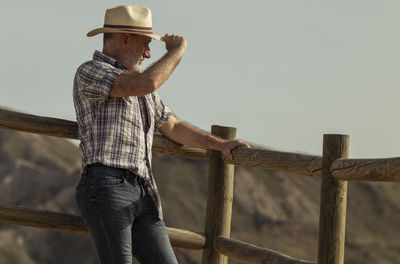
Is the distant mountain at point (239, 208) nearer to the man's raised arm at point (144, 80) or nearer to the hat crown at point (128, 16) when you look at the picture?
the hat crown at point (128, 16)

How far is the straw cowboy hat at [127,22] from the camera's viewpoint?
3.47 m

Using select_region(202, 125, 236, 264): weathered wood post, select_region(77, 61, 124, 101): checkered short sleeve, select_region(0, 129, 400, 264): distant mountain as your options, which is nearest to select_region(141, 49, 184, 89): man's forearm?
select_region(77, 61, 124, 101): checkered short sleeve

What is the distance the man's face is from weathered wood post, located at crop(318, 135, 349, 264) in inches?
44.3

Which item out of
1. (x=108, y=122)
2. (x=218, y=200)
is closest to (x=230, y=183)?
(x=218, y=200)

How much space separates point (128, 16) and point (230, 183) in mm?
1658

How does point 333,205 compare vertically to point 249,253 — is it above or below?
above

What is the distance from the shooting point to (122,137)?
3309mm

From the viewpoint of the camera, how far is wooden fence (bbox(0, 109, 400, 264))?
141 inches

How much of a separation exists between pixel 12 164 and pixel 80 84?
24.5 metres

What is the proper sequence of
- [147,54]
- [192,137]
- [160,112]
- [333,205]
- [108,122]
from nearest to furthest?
1. [108,122]
2. [147,54]
3. [333,205]
4. [160,112]
5. [192,137]

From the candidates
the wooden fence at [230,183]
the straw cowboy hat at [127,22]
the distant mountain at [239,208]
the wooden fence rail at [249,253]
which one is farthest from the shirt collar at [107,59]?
the distant mountain at [239,208]

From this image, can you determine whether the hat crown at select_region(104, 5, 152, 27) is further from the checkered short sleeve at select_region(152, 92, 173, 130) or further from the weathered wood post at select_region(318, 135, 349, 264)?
the weathered wood post at select_region(318, 135, 349, 264)

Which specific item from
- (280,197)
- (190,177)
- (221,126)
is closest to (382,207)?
(280,197)

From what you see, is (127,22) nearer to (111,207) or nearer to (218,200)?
(111,207)
